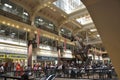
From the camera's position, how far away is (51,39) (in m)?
27.2

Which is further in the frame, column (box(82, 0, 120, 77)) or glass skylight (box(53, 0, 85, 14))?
glass skylight (box(53, 0, 85, 14))

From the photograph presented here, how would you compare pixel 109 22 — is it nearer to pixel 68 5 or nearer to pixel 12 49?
pixel 12 49

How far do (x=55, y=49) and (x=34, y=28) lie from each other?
276 inches

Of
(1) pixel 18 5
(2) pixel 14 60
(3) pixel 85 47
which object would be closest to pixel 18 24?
(1) pixel 18 5

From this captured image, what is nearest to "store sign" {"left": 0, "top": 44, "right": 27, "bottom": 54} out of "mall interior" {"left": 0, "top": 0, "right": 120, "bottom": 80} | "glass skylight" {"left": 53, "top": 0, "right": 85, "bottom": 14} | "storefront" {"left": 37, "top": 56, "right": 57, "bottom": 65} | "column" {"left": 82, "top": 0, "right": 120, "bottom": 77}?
"mall interior" {"left": 0, "top": 0, "right": 120, "bottom": 80}

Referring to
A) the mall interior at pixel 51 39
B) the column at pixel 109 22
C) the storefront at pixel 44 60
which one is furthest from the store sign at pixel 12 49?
the column at pixel 109 22

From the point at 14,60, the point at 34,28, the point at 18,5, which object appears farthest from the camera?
the point at 34,28

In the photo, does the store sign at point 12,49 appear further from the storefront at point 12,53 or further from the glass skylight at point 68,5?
the glass skylight at point 68,5

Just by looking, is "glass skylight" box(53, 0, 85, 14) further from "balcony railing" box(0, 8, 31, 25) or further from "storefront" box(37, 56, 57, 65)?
"storefront" box(37, 56, 57, 65)

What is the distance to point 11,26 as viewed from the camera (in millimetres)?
19406

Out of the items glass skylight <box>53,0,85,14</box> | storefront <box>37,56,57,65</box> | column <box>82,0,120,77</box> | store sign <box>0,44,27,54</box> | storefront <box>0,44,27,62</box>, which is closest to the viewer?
A: column <box>82,0,120,77</box>

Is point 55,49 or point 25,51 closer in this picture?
point 25,51

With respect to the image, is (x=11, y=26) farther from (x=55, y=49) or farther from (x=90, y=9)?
(x=90, y=9)

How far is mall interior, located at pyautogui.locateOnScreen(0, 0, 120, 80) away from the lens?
2207 mm
